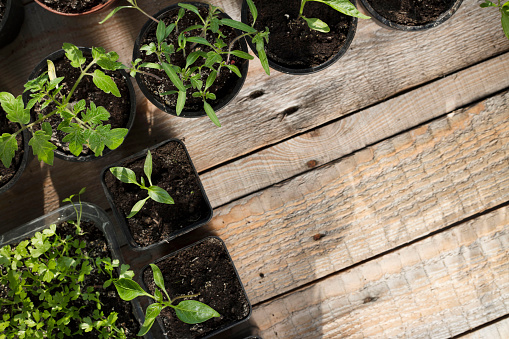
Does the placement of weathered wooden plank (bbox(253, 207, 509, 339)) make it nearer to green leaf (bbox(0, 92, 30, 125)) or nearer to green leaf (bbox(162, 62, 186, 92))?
green leaf (bbox(162, 62, 186, 92))

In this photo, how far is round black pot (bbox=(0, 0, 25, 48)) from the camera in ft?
4.42

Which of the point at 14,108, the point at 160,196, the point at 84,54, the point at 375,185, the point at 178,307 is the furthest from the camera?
the point at 375,185

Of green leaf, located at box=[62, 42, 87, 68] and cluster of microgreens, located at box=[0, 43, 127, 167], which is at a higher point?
green leaf, located at box=[62, 42, 87, 68]

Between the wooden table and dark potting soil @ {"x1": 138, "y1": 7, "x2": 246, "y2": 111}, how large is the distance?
0.41 ft

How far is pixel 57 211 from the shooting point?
1410mm

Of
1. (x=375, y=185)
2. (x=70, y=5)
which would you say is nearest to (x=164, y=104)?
(x=70, y=5)

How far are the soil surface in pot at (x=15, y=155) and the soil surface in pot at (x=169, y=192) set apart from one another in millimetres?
309

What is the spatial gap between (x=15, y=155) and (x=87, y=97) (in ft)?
1.04

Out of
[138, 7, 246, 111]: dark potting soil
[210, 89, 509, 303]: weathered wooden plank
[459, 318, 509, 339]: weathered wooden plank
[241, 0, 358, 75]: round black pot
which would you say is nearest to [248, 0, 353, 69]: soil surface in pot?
[241, 0, 358, 75]: round black pot

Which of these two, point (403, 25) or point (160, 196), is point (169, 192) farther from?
point (403, 25)

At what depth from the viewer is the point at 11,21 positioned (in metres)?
1.39

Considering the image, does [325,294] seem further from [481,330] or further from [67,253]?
[67,253]

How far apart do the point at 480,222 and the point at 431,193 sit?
0.22m

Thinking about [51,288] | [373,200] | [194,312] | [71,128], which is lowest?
[373,200]
